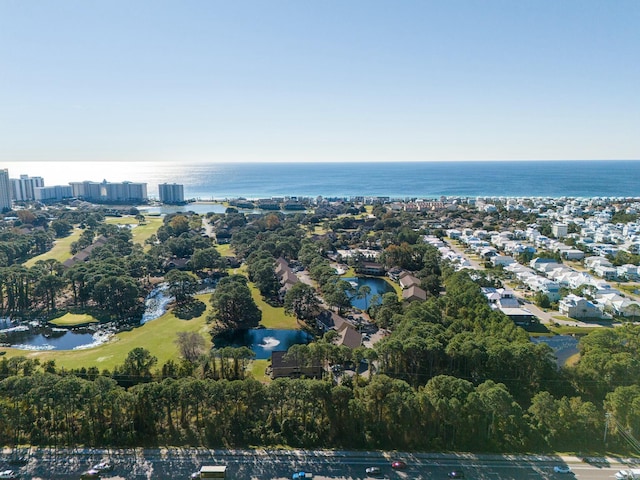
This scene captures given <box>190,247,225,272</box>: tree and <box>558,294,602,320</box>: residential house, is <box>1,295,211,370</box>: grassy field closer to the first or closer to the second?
<box>190,247,225,272</box>: tree

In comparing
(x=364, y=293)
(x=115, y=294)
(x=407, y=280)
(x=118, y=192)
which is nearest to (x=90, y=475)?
(x=115, y=294)

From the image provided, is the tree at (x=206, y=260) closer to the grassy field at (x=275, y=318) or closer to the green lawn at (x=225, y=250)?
the green lawn at (x=225, y=250)

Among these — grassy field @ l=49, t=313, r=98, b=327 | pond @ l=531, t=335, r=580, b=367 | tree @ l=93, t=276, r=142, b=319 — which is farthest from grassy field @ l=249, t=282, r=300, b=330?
pond @ l=531, t=335, r=580, b=367

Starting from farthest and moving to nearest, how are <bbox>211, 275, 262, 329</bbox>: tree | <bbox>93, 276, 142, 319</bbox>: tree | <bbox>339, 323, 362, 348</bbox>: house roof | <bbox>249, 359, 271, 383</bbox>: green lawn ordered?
<bbox>93, 276, 142, 319</bbox>: tree
<bbox>211, 275, 262, 329</bbox>: tree
<bbox>339, 323, 362, 348</bbox>: house roof
<bbox>249, 359, 271, 383</bbox>: green lawn

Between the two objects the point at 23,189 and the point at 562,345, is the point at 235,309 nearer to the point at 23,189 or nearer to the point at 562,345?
the point at 562,345

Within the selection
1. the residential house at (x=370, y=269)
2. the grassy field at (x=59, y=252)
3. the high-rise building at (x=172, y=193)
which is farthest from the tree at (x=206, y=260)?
the high-rise building at (x=172, y=193)

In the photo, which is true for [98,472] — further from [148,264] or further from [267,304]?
[148,264]
